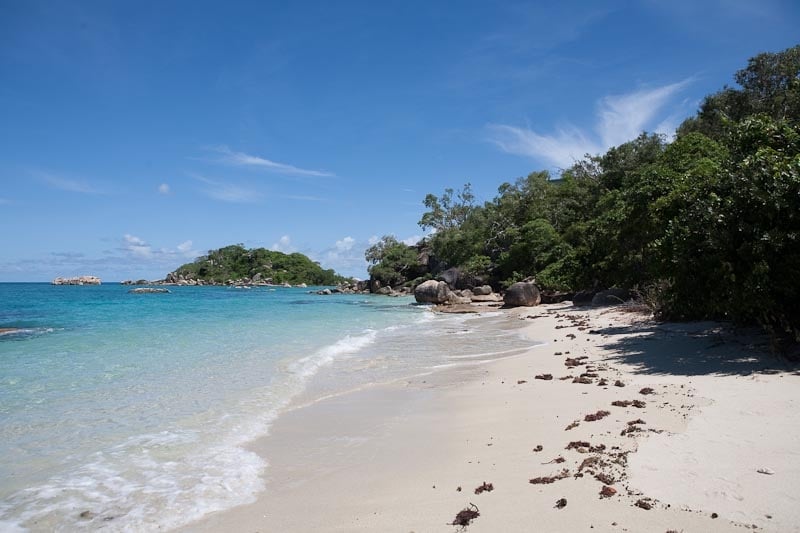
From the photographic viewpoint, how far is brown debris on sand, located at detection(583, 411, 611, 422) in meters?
5.86

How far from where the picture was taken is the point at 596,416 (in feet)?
19.5

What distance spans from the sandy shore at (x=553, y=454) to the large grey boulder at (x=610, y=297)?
1280 centimetres

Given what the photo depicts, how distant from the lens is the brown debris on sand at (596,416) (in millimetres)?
5864

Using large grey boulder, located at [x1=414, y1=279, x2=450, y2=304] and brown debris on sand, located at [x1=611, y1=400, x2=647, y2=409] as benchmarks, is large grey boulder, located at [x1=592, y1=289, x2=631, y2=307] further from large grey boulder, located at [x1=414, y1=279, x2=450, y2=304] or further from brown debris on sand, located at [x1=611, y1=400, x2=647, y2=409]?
brown debris on sand, located at [x1=611, y1=400, x2=647, y2=409]

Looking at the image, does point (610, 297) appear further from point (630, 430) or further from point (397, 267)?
point (397, 267)

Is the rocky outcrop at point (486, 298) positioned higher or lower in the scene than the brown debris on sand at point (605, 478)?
higher

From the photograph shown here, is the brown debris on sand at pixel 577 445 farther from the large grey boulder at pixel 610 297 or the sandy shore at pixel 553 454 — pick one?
the large grey boulder at pixel 610 297

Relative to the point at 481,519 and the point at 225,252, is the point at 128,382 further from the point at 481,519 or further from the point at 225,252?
the point at 225,252

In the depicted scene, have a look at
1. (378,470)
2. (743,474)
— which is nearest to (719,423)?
(743,474)

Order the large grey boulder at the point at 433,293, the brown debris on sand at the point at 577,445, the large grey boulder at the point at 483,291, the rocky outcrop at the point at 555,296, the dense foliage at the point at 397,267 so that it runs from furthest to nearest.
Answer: the dense foliage at the point at 397,267
the large grey boulder at the point at 483,291
the large grey boulder at the point at 433,293
the rocky outcrop at the point at 555,296
the brown debris on sand at the point at 577,445

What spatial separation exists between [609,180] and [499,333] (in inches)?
866

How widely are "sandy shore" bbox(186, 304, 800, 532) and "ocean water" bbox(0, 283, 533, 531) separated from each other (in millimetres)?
602

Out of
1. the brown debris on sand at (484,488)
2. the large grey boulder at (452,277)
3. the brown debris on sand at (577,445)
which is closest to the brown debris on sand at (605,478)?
the brown debris on sand at (577,445)

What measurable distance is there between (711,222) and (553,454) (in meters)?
5.93
